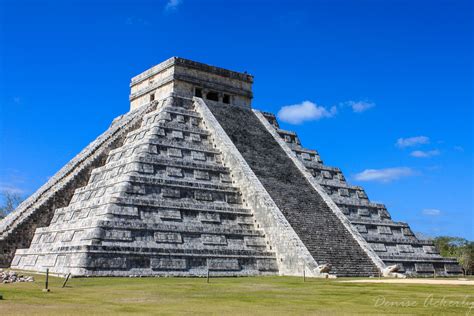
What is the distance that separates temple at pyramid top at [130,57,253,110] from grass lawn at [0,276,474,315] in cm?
1630

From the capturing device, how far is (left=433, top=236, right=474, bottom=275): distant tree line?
38.2 m

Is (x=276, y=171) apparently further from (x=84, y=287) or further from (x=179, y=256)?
(x=84, y=287)

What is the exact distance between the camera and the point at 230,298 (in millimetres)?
12789

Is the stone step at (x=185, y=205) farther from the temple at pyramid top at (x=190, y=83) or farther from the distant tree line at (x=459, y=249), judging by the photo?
the distant tree line at (x=459, y=249)

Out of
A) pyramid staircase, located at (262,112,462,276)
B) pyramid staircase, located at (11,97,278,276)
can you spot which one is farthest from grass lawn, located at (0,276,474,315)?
pyramid staircase, located at (262,112,462,276)

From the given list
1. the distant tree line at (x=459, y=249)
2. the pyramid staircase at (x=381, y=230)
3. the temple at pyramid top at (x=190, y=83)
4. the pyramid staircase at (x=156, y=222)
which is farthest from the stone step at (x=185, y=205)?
the distant tree line at (x=459, y=249)

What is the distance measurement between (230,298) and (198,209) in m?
Answer: 10.3

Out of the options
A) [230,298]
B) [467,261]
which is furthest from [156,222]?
[467,261]

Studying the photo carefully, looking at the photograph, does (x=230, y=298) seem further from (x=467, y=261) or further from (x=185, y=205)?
(x=467, y=261)

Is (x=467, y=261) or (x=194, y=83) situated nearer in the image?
(x=194, y=83)

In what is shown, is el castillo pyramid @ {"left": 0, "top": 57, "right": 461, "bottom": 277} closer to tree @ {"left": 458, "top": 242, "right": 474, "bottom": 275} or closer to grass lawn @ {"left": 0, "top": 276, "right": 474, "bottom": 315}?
grass lawn @ {"left": 0, "top": 276, "right": 474, "bottom": 315}

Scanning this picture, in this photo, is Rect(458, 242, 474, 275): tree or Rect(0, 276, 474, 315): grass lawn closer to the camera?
Rect(0, 276, 474, 315): grass lawn

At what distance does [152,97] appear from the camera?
33.0 meters

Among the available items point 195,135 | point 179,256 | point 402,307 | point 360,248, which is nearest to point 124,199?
point 179,256
